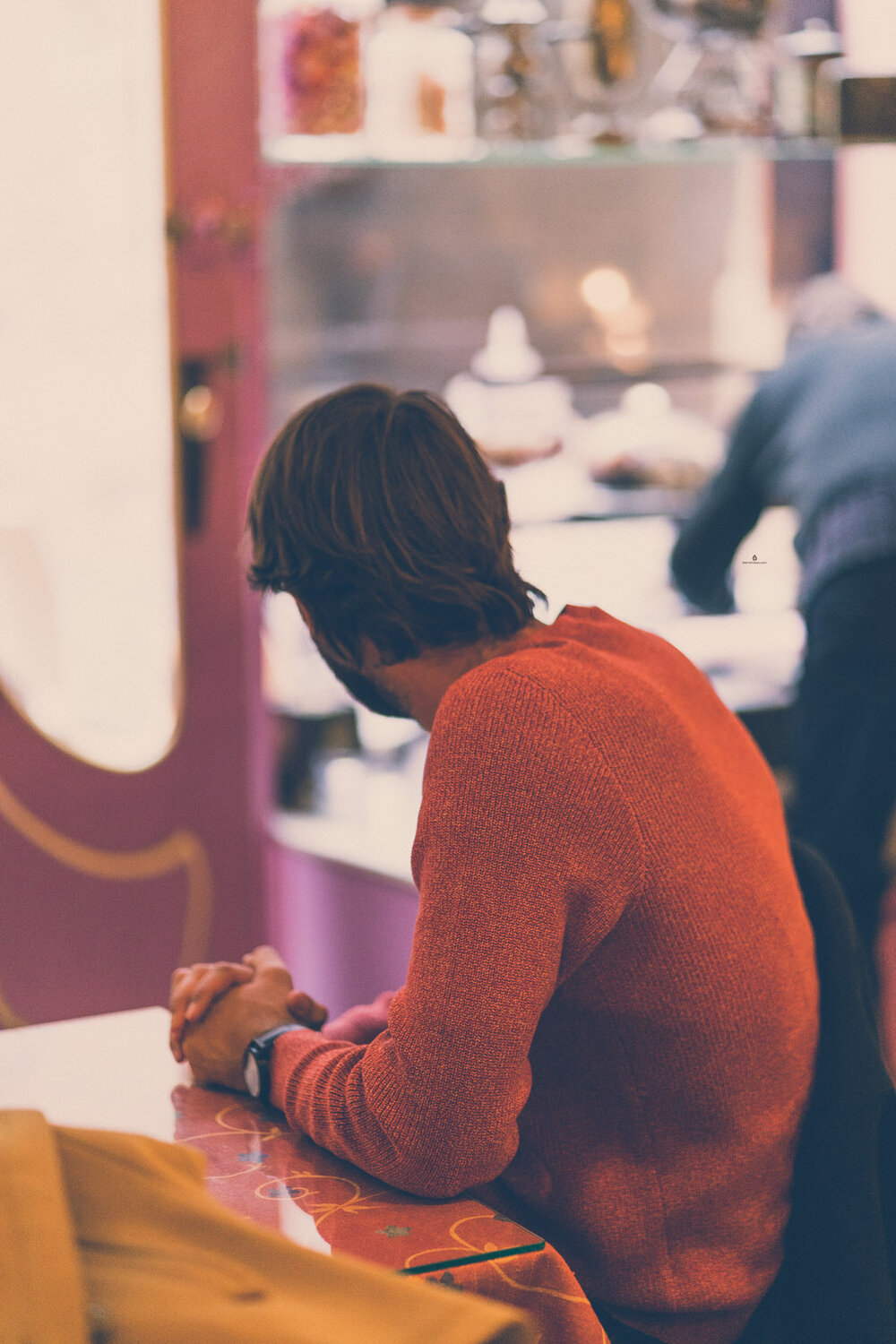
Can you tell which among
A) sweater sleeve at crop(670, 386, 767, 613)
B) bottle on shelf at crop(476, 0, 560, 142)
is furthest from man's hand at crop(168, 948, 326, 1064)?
bottle on shelf at crop(476, 0, 560, 142)

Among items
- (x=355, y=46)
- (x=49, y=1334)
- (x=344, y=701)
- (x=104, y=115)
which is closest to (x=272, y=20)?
(x=355, y=46)

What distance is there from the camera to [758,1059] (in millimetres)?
1077

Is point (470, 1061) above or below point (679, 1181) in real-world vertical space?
above

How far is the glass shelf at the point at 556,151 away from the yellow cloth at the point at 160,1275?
178 cm

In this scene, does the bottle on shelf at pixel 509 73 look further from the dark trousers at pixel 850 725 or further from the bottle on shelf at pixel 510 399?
the dark trousers at pixel 850 725

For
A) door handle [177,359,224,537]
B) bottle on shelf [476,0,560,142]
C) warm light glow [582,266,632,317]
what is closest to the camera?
door handle [177,359,224,537]

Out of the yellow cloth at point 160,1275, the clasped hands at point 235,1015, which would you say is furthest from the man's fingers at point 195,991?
the yellow cloth at point 160,1275

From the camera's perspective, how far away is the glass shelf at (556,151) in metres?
2.27

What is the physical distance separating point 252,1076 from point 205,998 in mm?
78

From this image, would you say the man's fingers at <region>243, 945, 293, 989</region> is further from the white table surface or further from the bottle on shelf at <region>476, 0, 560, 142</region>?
the bottle on shelf at <region>476, 0, 560, 142</region>

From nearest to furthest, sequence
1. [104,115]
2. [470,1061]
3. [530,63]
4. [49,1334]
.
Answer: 1. [49,1334]
2. [470,1061]
3. [104,115]
4. [530,63]

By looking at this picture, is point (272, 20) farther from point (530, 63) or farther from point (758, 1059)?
point (758, 1059)

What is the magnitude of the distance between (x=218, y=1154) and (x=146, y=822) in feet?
4.00

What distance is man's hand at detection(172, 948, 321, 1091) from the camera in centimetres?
117
